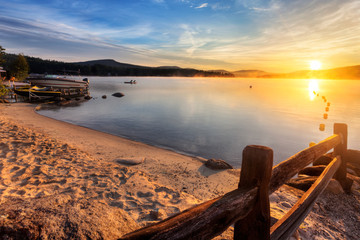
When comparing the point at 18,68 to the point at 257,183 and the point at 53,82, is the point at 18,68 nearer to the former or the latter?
the point at 53,82

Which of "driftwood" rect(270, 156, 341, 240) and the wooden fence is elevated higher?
the wooden fence

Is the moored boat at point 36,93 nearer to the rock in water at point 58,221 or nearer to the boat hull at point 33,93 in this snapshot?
the boat hull at point 33,93

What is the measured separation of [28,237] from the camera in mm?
2518

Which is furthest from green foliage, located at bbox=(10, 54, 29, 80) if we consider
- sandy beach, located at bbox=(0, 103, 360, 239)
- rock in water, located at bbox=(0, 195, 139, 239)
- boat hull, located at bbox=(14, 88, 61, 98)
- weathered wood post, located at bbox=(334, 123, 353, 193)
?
weathered wood post, located at bbox=(334, 123, 353, 193)

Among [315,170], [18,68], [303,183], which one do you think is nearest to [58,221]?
[303,183]

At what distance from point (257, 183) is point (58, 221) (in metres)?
2.84

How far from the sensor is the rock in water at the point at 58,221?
8.41 ft

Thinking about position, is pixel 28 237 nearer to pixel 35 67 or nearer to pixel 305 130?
pixel 305 130

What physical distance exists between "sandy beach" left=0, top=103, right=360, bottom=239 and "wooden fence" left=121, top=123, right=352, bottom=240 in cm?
206

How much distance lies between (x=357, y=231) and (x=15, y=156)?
11.0 meters

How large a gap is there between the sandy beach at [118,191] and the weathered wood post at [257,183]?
212cm

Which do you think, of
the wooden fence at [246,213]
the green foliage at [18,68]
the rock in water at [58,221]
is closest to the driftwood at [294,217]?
the wooden fence at [246,213]

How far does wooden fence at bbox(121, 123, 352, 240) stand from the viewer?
4.60ft

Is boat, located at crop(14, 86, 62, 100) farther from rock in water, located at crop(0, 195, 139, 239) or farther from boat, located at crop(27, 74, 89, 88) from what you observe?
rock in water, located at crop(0, 195, 139, 239)
